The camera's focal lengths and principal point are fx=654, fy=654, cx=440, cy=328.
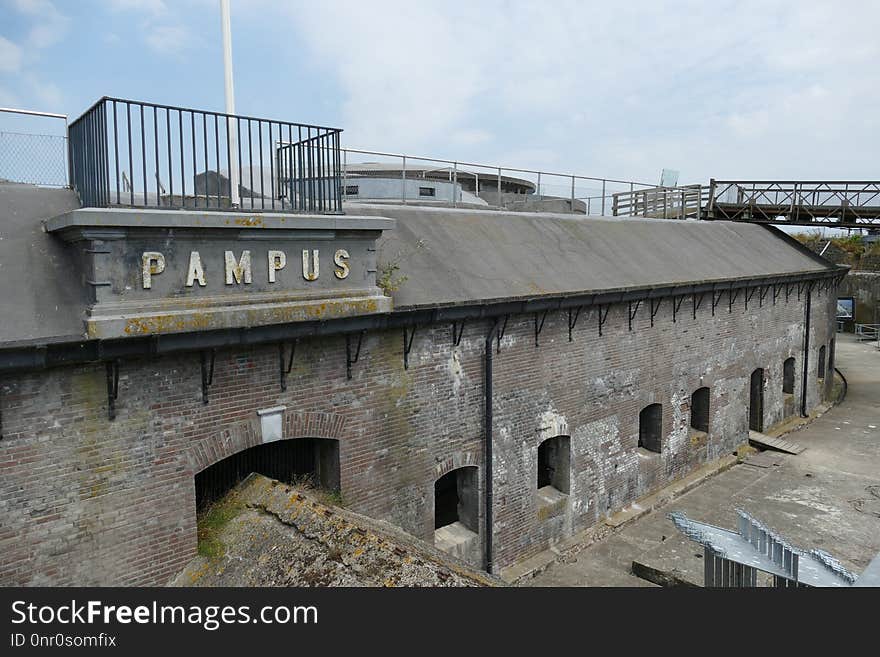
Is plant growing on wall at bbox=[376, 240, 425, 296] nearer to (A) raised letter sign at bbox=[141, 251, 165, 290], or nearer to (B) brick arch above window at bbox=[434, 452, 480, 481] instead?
(B) brick arch above window at bbox=[434, 452, 480, 481]

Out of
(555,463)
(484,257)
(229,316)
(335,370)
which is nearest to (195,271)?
(229,316)

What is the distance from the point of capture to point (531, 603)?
440 cm

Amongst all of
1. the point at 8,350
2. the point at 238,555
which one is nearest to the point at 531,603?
the point at 238,555

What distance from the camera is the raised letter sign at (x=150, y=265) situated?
21.2 feet

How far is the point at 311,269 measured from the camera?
763 centimetres

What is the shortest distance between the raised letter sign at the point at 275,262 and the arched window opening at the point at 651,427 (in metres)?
9.52

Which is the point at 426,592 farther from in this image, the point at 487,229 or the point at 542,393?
the point at 487,229

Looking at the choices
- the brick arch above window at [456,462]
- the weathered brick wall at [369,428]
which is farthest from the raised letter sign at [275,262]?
the brick arch above window at [456,462]

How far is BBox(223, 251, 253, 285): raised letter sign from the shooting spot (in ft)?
22.9

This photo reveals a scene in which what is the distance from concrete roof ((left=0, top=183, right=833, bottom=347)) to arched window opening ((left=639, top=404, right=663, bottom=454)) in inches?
111

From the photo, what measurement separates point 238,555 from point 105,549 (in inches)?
51.7

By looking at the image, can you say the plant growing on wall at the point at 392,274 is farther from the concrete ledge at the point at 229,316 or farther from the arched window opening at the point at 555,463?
the arched window opening at the point at 555,463

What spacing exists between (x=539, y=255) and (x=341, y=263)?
550 centimetres

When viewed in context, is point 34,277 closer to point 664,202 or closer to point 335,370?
point 335,370
